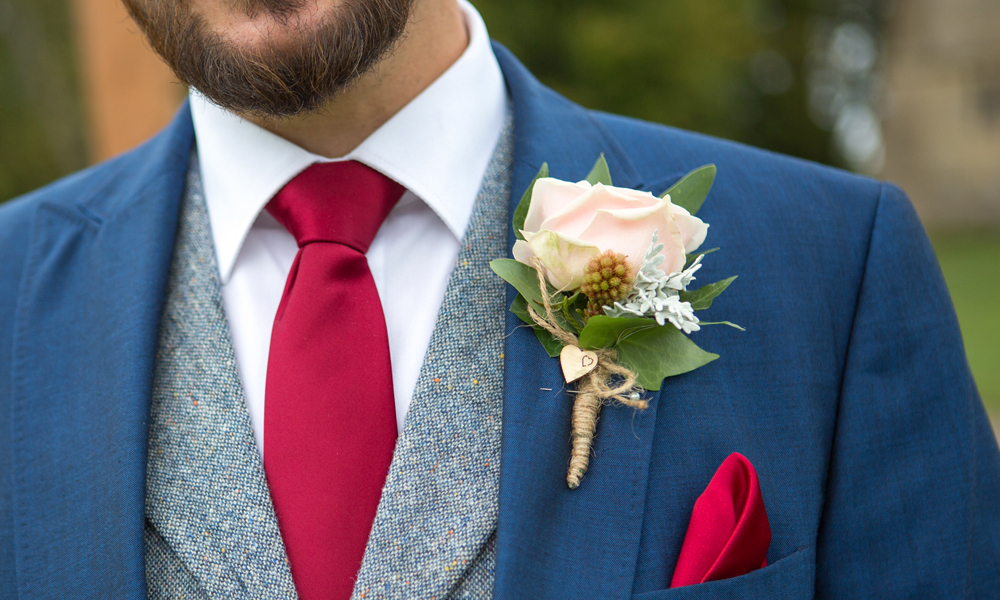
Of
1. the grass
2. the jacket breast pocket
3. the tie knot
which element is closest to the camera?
the jacket breast pocket

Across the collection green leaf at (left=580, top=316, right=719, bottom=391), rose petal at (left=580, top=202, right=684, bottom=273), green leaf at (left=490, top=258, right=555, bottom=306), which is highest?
rose petal at (left=580, top=202, right=684, bottom=273)

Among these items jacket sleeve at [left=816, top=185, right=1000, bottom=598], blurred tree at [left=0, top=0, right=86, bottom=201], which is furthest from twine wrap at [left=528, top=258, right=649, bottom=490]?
blurred tree at [left=0, top=0, right=86, bottom=201]

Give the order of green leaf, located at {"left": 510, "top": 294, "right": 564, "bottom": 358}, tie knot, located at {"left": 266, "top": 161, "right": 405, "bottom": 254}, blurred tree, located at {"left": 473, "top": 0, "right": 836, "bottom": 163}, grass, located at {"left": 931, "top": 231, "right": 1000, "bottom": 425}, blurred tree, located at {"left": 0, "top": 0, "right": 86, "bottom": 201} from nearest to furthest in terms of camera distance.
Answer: green leaf, located at {"left": 510, "top": 294, "right": 564, "bottom": 358} < tie knot, located at {"left": 266, "top": 161, "right": 405, "bottom": 254} < blurred tree, located at {"left": 473, "top": 0, "right": 836, "bottom": 163} < grass, located at {"left": 931, "top": 231, "right": 1000, "bottom": 425} < blurred tree, located at {"left": 0, "top": 0, "right": 86, "bottom": 201}

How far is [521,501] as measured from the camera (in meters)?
1.09

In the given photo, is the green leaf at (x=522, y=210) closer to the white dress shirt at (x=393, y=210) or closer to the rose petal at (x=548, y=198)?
the rose petal at (x=548, y=198)

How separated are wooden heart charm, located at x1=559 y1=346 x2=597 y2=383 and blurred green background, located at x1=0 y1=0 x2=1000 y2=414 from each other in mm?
5295

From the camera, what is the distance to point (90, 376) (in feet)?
4.13

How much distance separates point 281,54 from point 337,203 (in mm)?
249

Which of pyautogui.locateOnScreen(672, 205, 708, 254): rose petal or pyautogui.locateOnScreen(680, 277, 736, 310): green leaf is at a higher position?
pyautogui.locateOnScreen(672, 205, 708, 254): rose petal

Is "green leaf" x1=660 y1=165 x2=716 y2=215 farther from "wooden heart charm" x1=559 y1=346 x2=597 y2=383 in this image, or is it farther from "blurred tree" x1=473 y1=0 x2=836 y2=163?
"blurred tree" x1=473 y1=0 x2=836 y2=163

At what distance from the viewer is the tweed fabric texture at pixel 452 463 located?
1.12 metres

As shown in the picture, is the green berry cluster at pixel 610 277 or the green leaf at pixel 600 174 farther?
the green leaf at pixel 600 174

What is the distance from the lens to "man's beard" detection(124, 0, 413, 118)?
1.20 m

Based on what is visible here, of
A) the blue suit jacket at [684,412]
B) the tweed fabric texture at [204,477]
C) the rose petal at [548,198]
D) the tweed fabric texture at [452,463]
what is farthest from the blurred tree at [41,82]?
the rose petal at [548,198]
